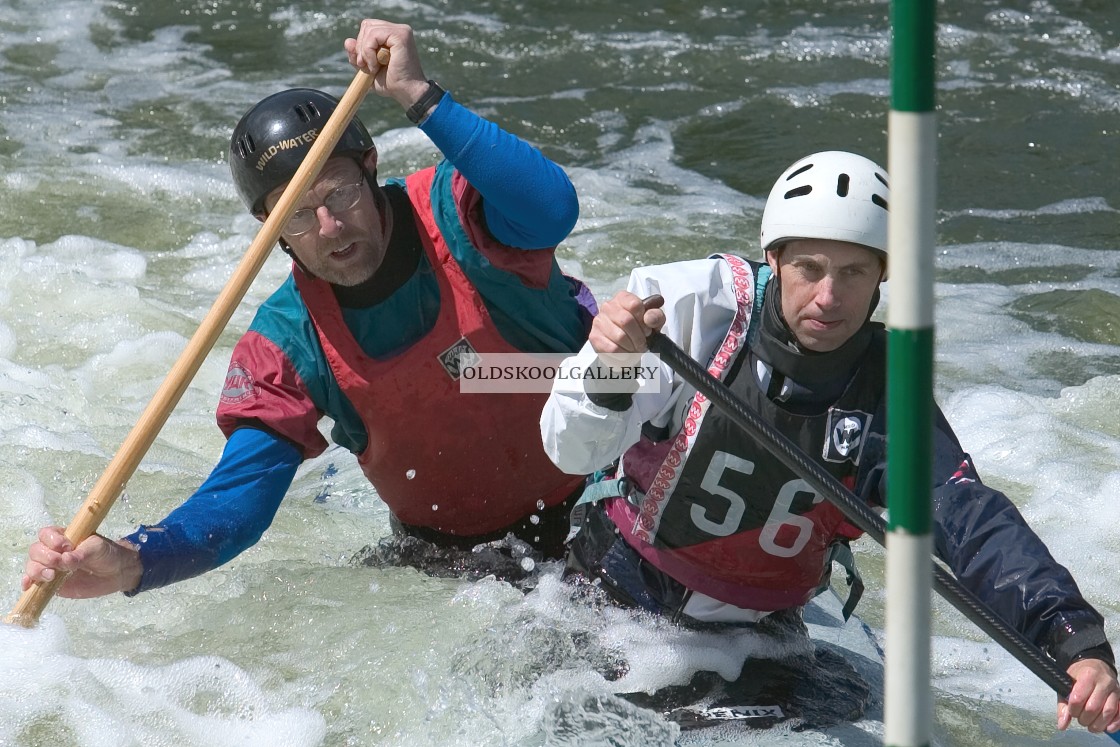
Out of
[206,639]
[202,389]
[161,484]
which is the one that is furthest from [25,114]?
[206,639]

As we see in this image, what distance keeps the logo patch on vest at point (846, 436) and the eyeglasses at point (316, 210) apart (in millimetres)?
1246

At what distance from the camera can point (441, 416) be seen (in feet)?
11.9

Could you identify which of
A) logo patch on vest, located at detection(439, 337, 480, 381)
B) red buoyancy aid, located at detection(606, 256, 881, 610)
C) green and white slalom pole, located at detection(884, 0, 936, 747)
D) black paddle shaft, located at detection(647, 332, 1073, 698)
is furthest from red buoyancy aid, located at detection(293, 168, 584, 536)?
green and white slalom pole, located at detection(884, 0, 936, 747)

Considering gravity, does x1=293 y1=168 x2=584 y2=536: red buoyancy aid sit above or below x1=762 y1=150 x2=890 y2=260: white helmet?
below

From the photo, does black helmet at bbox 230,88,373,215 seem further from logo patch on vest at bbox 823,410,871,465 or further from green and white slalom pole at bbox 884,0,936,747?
green and white slalom pole at bbox 884,0,936,747

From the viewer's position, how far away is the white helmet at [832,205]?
296 centimetres

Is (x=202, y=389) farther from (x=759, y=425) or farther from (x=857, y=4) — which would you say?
(x=857, y=4)

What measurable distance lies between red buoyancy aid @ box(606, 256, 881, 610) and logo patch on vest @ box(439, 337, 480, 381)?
1.67 ft

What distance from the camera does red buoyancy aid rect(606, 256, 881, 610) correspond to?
3123 millimetres

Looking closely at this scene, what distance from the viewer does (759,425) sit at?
287 cm

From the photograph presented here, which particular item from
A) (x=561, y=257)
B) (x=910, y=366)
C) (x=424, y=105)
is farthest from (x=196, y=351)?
(x=561, y=257)

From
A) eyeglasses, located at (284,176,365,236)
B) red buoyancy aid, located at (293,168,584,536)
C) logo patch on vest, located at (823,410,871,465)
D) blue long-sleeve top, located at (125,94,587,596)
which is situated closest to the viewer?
logo patch on vest, located at (823,410,871,465)

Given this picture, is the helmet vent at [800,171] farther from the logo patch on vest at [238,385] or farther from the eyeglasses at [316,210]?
the logo patch on vest at [238,385]

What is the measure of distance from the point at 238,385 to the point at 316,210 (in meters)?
0.48
